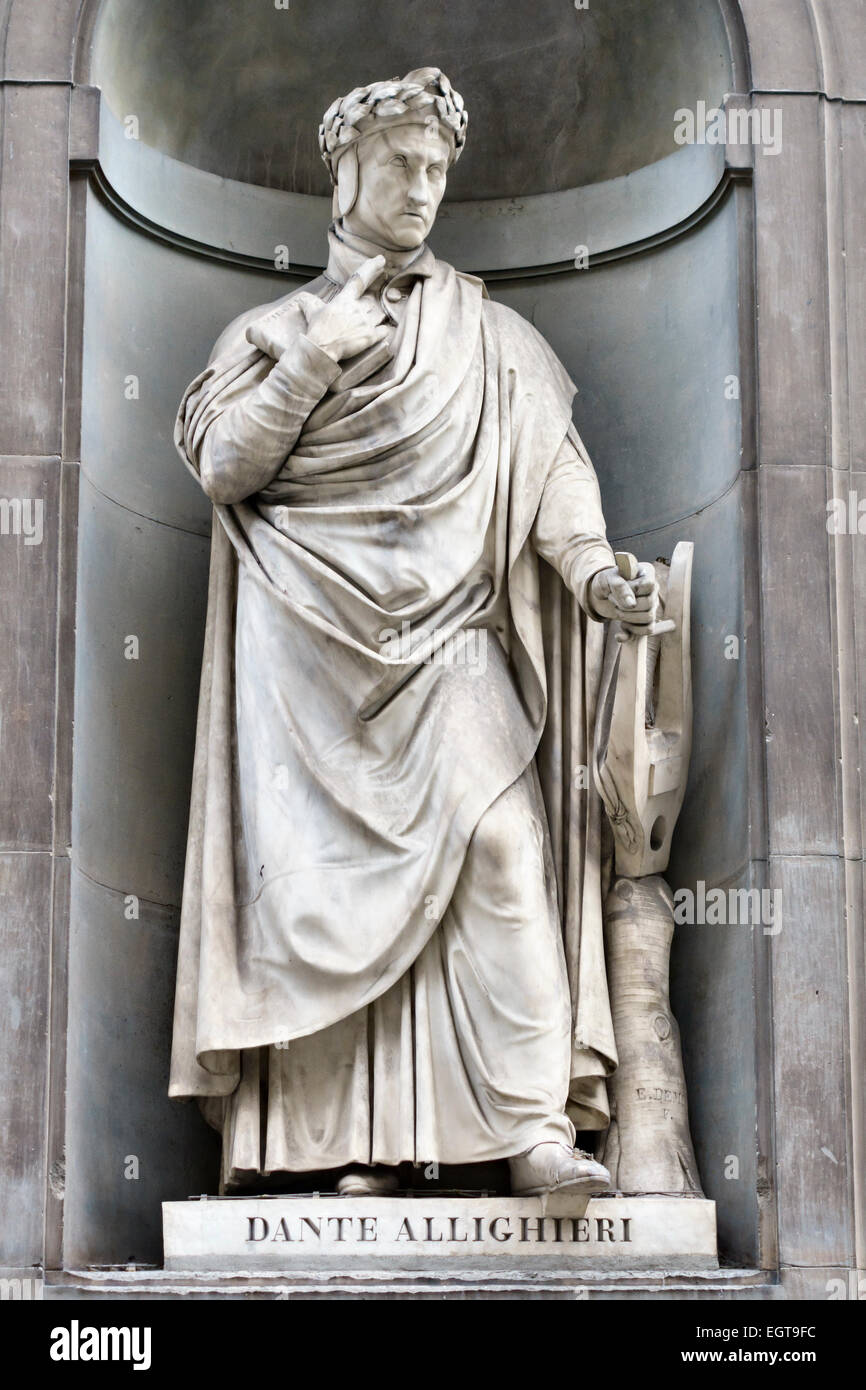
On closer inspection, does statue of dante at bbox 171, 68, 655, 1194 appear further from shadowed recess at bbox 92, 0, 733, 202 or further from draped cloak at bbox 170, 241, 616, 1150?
shadowed recess at bbox 92, 0, 733, 202

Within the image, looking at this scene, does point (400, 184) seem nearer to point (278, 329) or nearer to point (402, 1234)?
point (278, 329)

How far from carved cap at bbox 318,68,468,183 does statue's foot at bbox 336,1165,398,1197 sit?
2.89 m

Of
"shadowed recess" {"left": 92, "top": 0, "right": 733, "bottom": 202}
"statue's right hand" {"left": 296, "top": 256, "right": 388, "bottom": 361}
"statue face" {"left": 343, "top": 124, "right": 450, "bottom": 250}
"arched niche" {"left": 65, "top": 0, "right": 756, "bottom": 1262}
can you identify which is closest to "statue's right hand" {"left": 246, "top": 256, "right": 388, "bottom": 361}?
"statue's right hand" {"left": 296, "top": 256, "right": 388, "bottom": 361}

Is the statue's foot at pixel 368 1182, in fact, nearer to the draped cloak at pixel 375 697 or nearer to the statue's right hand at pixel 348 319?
the draped cloak at pixel 375 697

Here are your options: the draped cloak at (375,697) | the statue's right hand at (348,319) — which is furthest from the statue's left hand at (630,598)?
the statue's right hand at (348,319)

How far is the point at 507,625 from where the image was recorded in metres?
9.12

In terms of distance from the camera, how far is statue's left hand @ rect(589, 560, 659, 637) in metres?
8.65

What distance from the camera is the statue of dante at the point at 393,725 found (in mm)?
8656

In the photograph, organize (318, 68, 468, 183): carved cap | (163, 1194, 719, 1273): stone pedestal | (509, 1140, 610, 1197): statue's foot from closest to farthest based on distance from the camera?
(509, 1140, 610, 1197): statue's foot < (163, 1194, 719, 1273): stone pedestal < (318, 68, 468, 183): carved cap

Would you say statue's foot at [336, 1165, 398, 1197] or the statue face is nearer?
statue's foot at [336, 1165, 398, 1197]

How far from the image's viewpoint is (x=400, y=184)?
364 inches
